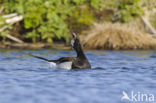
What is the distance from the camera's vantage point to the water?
26.6ft

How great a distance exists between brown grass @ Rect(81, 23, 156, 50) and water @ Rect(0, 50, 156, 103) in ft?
19.6

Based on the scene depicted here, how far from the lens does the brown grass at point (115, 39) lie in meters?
21.2

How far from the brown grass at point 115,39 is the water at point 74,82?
5982 millimetres

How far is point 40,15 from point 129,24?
5084mm

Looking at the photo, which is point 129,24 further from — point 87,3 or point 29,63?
point 29,63

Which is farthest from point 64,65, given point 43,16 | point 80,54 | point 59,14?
point 59,14

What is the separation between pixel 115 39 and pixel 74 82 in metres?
11.2

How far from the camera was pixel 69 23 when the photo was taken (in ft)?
78.6

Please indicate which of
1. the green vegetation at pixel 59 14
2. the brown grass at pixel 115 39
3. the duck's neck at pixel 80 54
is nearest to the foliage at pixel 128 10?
the green vegetation at pixel 59 14

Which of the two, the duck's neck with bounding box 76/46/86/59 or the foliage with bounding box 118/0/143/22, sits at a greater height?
the foliage with bounding box 118/0/143/22

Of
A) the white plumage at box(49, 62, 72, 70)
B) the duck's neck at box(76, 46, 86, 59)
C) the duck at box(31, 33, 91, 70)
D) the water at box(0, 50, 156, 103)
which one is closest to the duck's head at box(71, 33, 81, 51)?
the duck at box(31, 33, 91, 70)

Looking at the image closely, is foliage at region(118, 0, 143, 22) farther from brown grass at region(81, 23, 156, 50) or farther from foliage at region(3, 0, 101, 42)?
brown grass at region(81, 23, 156, 50)

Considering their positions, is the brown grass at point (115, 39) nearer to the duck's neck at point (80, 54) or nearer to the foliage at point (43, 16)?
the foliage at point (43, 16)

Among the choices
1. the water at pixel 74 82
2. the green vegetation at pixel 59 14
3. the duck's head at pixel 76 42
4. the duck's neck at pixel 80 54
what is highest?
the green vegetation at pixel 59 14
